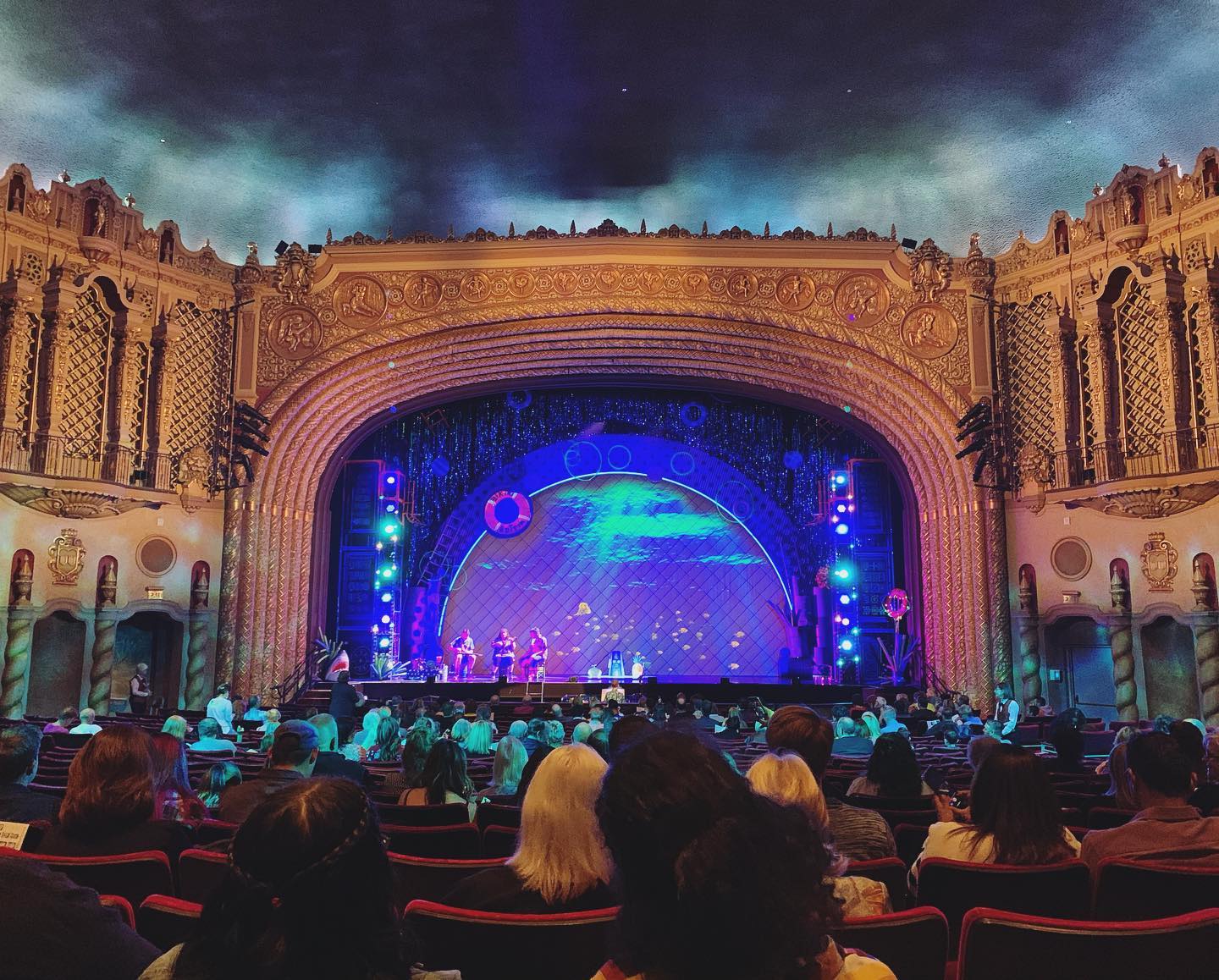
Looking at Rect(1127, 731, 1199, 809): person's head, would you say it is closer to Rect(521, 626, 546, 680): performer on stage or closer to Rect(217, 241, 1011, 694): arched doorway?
Rect(217, 241, 1011, 694): arched doorway

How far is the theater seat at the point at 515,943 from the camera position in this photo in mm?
2371

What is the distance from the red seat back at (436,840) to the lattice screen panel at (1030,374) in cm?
1702

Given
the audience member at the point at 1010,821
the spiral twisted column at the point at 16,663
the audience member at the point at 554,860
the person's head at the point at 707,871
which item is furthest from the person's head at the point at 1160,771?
the spiral twisted column at the point at 16,663

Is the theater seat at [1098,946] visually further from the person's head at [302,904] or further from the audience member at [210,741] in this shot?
the audience member at [210,741]

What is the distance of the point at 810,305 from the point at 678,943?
63.8ft

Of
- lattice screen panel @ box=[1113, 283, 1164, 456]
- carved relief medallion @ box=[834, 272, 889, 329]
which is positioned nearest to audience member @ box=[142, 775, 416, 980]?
lattice screen panel @ box=[1113, 283, 1164, 456]

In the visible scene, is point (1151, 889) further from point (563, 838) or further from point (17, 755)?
point (17, 755)

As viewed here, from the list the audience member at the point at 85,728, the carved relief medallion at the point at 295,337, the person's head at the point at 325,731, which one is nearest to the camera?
the person's head at the point at 325,731

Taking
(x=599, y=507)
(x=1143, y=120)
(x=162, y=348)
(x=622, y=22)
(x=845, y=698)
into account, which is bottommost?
(x=845, y=698)

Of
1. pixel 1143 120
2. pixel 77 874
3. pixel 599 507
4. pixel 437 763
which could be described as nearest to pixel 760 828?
pixel 77 874

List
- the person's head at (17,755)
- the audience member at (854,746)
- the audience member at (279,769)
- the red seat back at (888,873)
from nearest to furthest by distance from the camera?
the red seat back at (888,873), the person's head at (17,755), the audience member at (279,769), the audience member at (854,746)

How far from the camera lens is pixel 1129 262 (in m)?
17.3

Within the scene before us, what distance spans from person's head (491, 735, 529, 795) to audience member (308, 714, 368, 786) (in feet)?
2.78

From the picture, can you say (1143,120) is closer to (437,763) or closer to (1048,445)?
(1048,445)
